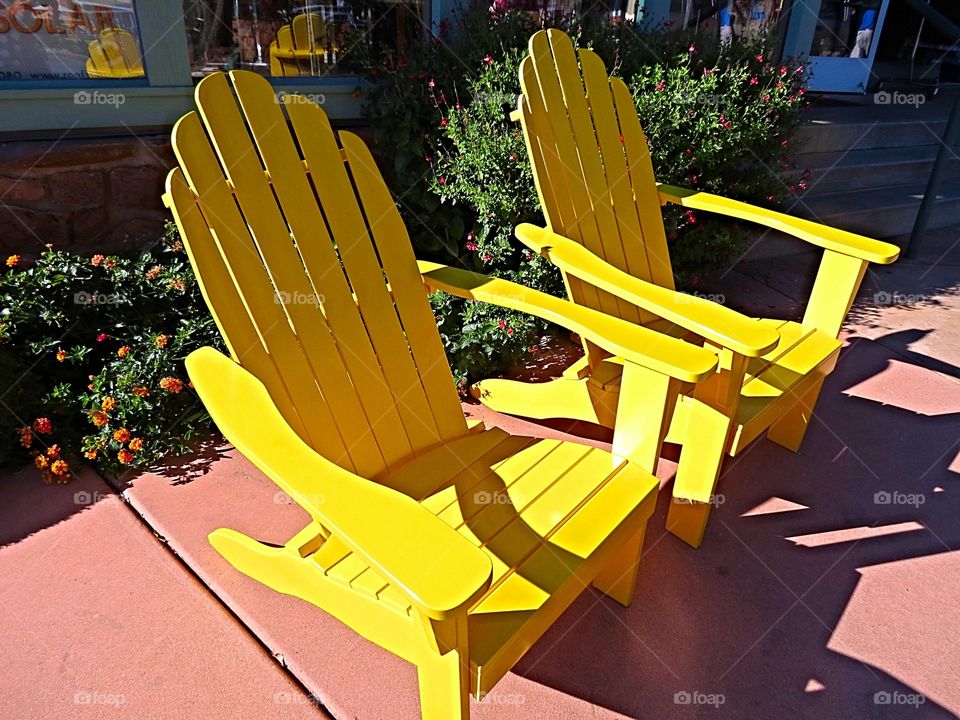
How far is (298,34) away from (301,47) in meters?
0.07

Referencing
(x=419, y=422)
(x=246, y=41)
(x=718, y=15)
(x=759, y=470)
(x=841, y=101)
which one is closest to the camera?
(x=419, y=422)

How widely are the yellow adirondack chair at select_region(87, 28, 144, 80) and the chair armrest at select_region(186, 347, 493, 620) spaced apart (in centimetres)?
234

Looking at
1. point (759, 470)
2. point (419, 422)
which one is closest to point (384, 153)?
point (419, 422)

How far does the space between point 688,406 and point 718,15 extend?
516 cm

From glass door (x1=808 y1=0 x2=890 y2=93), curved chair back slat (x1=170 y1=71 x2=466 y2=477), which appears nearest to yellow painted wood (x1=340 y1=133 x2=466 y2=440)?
curved chair back slat (x1=170 y1=71 x2=466 y2=477)

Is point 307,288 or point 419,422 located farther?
point 419,422

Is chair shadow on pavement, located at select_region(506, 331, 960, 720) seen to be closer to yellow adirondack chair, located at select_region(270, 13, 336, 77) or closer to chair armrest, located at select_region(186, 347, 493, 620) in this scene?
chair armrest, located at select_region(186, 347, 493, 620)

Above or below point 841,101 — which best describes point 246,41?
above

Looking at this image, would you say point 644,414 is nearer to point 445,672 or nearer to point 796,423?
point 445,672

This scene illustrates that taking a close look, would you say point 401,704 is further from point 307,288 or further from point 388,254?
point 388,254

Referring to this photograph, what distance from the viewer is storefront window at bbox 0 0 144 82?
2682 mm

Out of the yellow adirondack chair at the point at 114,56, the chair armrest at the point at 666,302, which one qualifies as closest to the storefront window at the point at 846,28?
the chair armrest at the point at 666,302

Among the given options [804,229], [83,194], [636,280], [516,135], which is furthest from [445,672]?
[83,194]

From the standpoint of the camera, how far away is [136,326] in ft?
7.81
